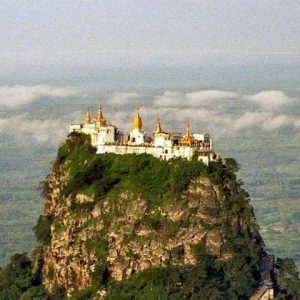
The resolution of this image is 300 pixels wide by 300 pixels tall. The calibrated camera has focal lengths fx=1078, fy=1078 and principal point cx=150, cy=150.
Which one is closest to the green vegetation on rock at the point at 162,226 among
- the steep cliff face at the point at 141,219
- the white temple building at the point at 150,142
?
the steep cliff face at the point at 141,219

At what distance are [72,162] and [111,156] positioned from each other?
11.9 ft

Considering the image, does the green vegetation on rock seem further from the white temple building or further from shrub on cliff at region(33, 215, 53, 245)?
shrub on cliff at region(33, 215, 53, 245)

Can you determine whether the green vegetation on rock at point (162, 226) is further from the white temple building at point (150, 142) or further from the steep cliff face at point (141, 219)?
the white temple building at point (150, 142)

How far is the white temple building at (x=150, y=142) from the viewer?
70.1 m

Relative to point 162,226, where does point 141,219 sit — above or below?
above

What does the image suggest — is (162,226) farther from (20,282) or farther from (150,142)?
(20,282)

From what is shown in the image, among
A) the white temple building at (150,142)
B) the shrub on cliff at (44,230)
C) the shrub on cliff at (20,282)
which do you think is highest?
the white temple building at (150,142)

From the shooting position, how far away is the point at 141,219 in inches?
2680

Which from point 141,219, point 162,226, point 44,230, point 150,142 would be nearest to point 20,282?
point 44,230

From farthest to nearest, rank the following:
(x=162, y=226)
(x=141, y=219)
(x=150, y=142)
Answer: (x=150, y=142) → (x=141, y=219) → (x=162, y=226)

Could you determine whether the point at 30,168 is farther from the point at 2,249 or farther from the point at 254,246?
the point at 254,246

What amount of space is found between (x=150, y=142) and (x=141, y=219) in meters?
6.85

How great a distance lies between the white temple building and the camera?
7006 centimetres

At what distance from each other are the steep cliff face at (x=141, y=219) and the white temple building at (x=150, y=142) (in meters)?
0.82
